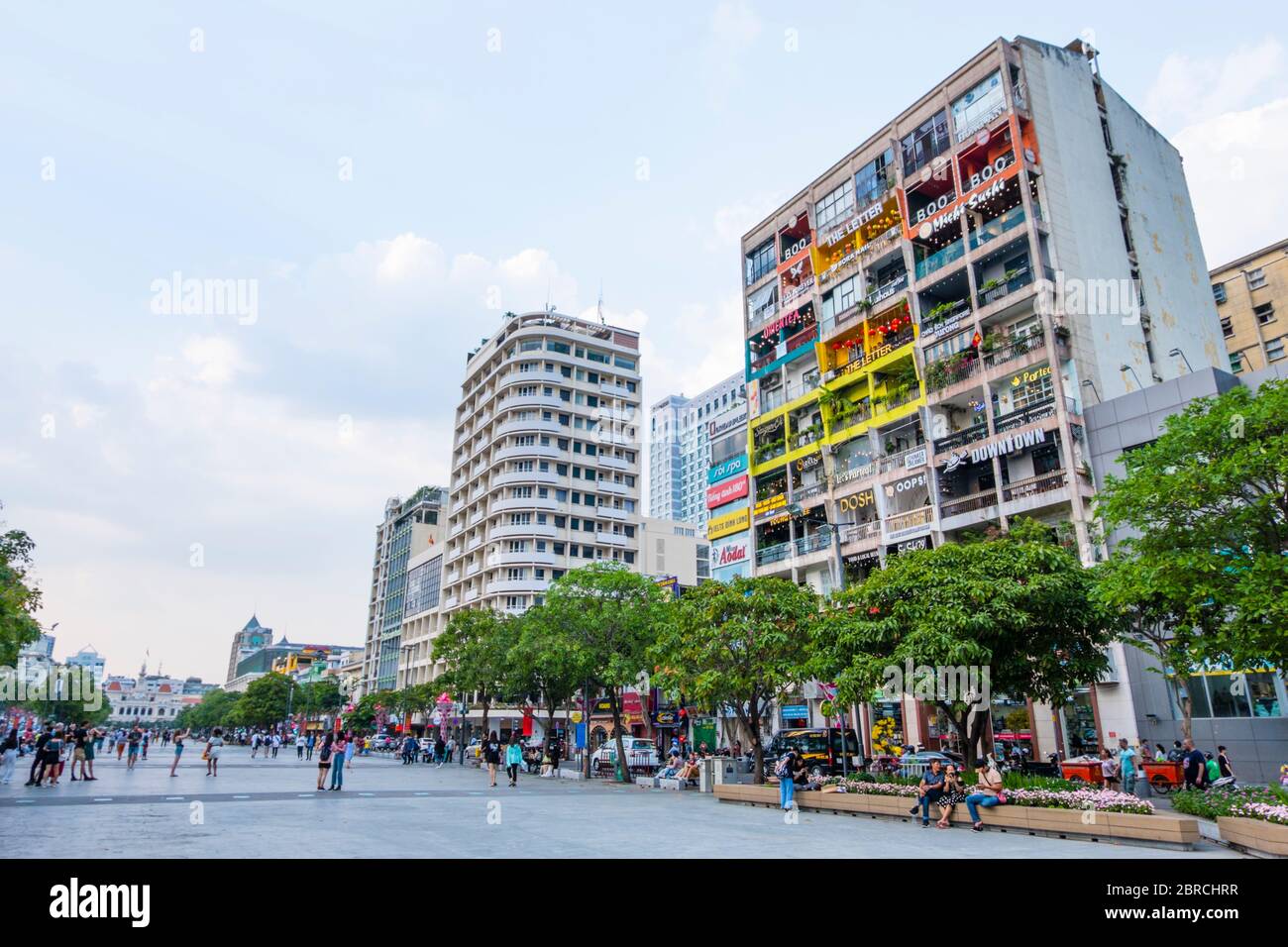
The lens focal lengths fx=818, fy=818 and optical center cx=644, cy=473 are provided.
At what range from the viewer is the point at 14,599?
98.7 feet

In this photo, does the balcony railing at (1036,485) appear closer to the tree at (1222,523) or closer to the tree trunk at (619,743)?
the tree at (1222,523)

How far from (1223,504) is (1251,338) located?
143 feet

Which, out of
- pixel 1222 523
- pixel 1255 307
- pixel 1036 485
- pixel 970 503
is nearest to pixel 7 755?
pixel 1222 523

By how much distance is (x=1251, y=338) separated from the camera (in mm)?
51625

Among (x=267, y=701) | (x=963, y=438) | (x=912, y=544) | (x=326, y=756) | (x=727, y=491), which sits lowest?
(x=326, y=756)

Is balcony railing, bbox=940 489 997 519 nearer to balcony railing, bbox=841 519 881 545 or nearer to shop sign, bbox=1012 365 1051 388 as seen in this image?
balcony railing, bbox=841 519 881 545

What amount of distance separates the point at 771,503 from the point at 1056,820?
109ft

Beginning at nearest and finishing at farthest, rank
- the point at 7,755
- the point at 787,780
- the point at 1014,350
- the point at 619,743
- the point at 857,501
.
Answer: the point at 787,780
the point at 7,755
the point at 619,743
the point at 1014,350
the point at 857,501

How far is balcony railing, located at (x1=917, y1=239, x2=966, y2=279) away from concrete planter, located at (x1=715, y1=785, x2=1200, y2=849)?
28601 mm

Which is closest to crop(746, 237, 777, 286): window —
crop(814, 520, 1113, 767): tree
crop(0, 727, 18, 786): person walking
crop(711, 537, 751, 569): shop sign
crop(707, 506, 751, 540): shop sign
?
crop(707, 506, 751, 540): shop sign

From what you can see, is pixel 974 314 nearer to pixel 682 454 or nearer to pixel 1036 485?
pixel 1036 485
